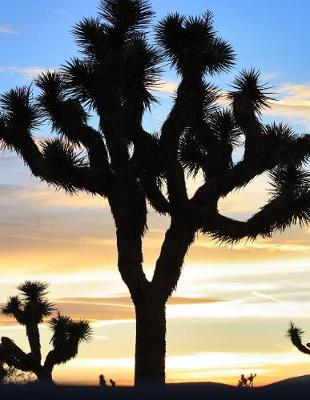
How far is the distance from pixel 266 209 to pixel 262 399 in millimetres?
9321

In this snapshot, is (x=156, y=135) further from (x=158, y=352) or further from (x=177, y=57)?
(x=158, y=352)

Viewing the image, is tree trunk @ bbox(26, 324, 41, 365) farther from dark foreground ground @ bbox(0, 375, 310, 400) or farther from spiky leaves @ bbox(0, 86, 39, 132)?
dark foreground ground @ bbox(0, 375, 310, 400)

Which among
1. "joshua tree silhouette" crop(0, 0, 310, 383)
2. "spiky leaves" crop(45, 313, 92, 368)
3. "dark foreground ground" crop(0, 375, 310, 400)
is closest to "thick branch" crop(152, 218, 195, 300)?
"joshua tree silhouette" crop(0, 0, 310, 383)

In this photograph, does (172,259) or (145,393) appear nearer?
(145,393)

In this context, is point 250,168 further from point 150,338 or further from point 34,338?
point 34,338

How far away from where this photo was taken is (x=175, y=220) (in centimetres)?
1758

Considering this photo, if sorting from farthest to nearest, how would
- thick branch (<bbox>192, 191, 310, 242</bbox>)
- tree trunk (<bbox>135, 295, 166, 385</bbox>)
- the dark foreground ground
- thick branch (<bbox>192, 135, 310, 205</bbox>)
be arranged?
tree trunk (<bbox>135, 295, 166, 385</bbox>) < thick branch (<bbox>192, 135, 310, 205</bbox>) < thick branch (<bbox>192, 191, 310, 242</bbox>) < the dark foreground ground

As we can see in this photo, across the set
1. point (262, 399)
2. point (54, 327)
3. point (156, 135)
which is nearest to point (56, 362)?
point (54, 327)

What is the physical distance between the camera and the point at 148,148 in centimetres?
1781

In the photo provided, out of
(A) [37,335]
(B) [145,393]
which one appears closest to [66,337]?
(A) [37,335]

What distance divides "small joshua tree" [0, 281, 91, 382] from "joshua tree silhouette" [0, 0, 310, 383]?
4869mm

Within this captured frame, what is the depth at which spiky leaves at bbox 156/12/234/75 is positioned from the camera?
58.4 feet

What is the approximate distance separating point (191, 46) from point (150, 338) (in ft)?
21.0

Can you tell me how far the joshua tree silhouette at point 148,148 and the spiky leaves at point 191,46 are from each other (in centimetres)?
2
